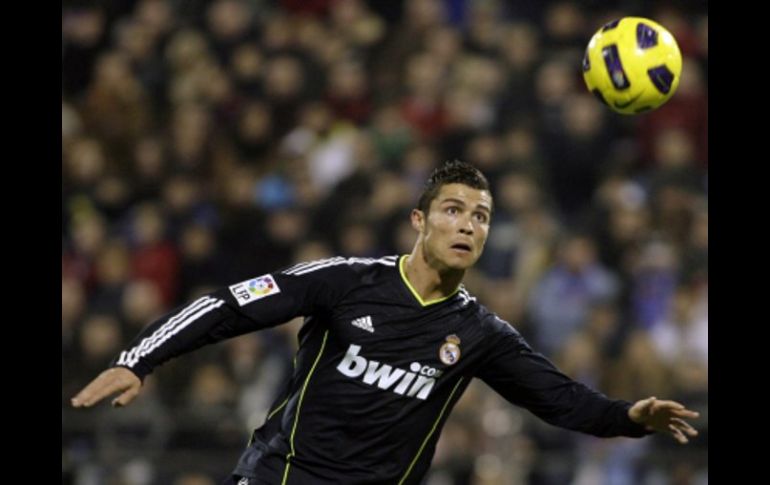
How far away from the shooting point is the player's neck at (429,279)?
556 cm

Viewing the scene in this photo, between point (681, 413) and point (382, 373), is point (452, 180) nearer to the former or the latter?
point (382, 373)

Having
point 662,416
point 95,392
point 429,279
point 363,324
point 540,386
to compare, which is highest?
point 429,279

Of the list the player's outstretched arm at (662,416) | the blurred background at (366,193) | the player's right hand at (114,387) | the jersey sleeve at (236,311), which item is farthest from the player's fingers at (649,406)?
the blurred background at (366,193)

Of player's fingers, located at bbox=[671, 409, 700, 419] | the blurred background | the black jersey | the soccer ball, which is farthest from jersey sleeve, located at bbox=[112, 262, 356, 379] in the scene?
the blurred background

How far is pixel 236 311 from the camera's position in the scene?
5203 millimetres

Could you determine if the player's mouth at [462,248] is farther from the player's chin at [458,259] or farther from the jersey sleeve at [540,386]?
the jersey sleeve at [540,386]

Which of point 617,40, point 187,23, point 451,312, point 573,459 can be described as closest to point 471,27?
point 187,23

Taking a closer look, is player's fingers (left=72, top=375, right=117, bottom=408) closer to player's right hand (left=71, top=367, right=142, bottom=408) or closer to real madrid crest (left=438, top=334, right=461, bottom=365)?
player's right hand (left=71, top=367, right=142, bottom=408)

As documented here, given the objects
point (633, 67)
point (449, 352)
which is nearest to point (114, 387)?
point (449, 352)

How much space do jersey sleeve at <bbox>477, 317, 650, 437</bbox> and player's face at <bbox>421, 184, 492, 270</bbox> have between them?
37 centimetres

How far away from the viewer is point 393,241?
1007cm

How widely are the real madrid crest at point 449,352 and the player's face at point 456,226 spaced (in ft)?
1.02

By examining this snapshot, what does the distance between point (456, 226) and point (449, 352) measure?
20.3 inches
